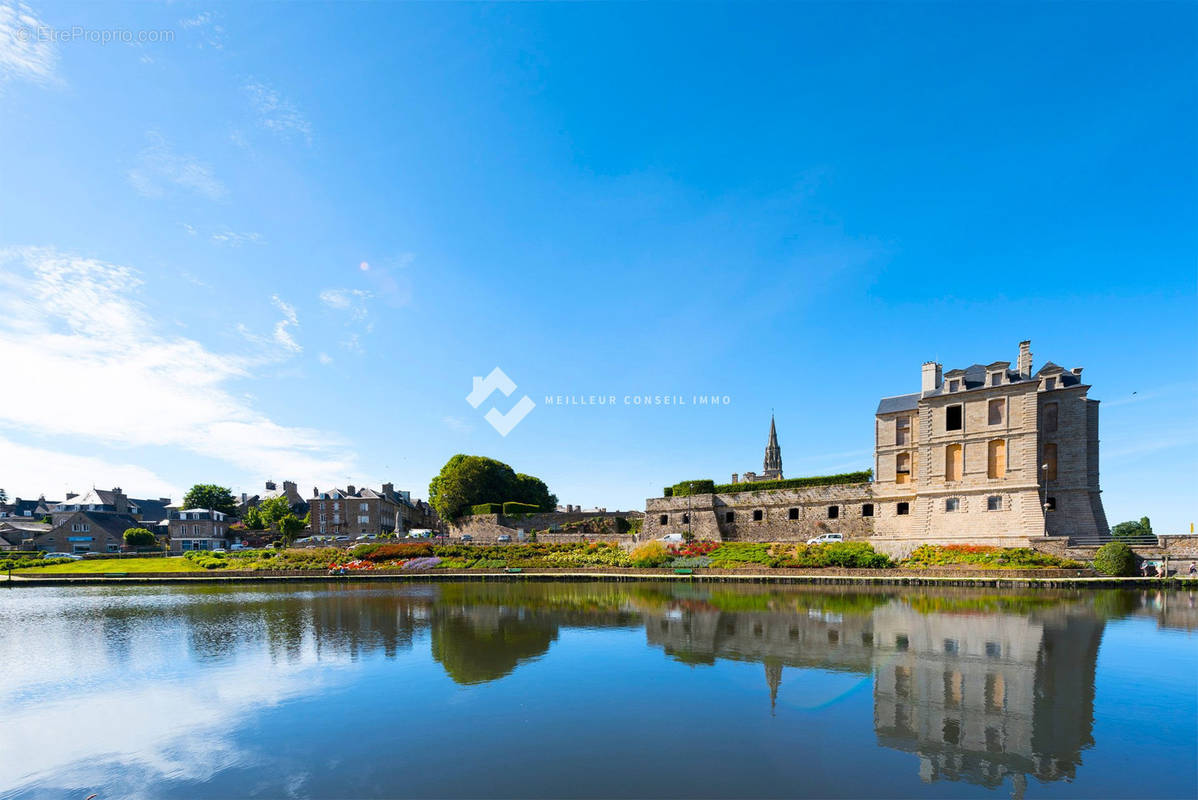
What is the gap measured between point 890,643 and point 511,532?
140ft

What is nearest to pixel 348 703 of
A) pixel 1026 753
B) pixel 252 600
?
pixel 1026 753

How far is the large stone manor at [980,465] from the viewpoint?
100 feet

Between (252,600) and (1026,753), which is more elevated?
(1026,753)

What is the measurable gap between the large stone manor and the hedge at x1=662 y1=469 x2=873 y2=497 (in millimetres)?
419

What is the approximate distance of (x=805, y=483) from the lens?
41.2 m

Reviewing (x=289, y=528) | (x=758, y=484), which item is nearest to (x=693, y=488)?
(x=758, y=484)

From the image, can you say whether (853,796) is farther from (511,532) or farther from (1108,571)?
(511,532)

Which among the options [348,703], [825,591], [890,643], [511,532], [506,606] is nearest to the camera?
[348,703]

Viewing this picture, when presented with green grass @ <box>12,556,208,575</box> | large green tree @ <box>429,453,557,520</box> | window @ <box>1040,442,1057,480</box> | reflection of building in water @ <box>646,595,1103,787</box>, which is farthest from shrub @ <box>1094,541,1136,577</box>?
green grass @ <box>12,556,208,575</box>

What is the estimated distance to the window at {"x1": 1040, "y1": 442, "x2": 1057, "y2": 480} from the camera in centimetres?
3123

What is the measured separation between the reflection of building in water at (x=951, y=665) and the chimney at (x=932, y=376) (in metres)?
18.8

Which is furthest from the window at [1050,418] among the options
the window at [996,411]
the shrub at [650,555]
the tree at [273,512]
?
the tree at [273,512]

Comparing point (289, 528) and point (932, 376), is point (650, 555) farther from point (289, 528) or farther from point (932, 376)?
point (289, 528)

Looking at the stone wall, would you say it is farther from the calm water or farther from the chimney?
the calm water
